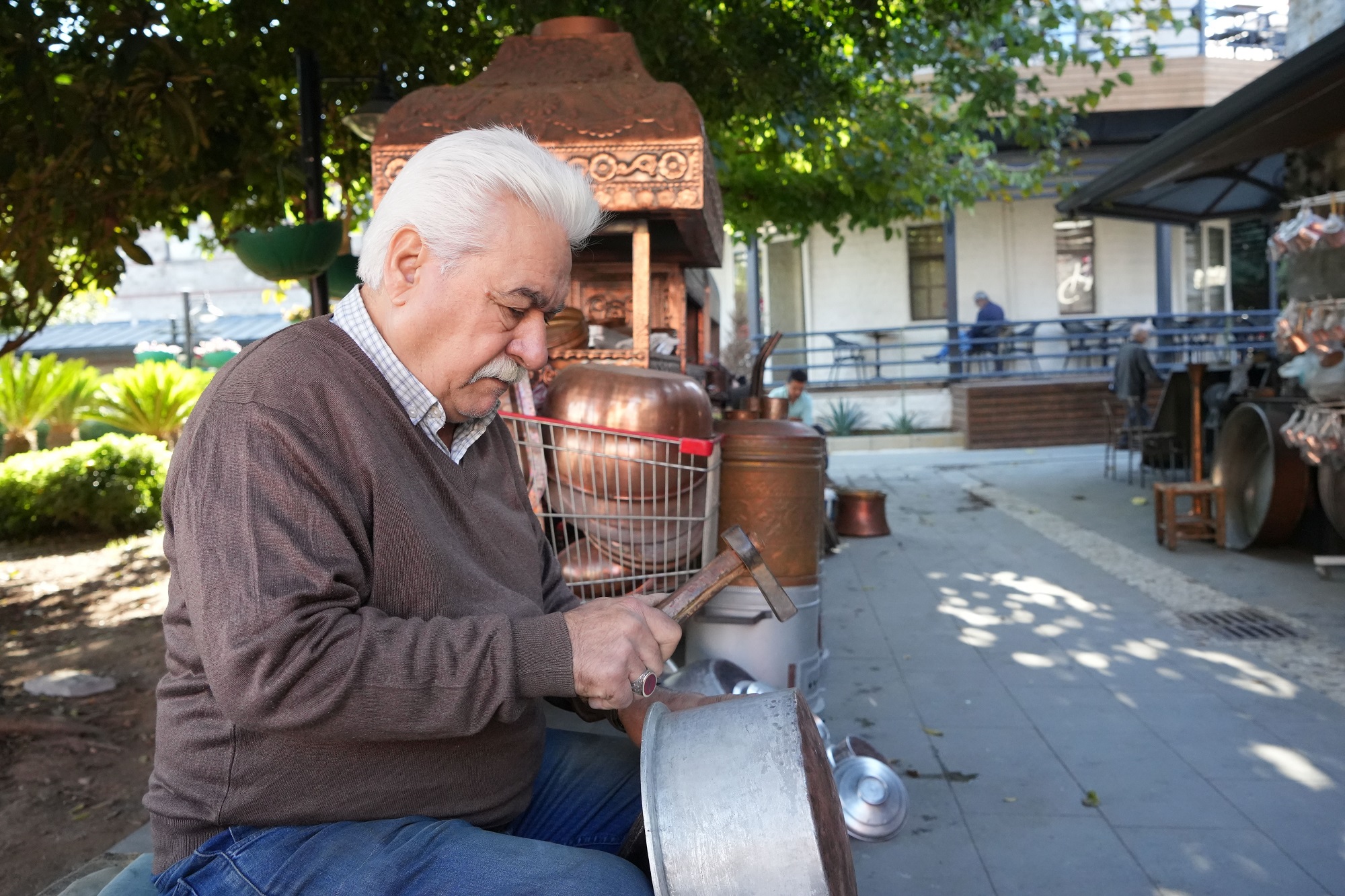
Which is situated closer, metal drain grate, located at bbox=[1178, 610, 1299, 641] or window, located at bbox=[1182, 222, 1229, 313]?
metal drain grate, located at bbox=[1178, 610, 1299, 641]

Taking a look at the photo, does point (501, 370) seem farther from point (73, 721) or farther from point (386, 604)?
point (73, 721)

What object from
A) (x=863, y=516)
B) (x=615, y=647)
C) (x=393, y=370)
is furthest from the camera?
(x=863, y=516)

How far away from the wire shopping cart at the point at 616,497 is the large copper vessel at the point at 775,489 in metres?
0.39

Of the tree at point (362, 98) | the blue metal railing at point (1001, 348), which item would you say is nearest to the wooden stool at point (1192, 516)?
the tree at point (362, 98)

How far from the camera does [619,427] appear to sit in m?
2.91

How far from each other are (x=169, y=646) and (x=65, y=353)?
3397cm

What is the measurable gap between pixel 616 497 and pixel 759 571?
1.09 metres

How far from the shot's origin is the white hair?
1.52 meters

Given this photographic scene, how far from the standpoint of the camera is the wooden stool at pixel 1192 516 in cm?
743

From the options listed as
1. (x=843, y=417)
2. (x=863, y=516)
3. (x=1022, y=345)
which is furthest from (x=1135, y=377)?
(x=863, y=516)

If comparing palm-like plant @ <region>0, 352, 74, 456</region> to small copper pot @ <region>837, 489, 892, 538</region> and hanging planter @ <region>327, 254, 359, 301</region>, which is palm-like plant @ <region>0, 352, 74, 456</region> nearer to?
hanging planter @ <region>327, 254, 359, 301</region>

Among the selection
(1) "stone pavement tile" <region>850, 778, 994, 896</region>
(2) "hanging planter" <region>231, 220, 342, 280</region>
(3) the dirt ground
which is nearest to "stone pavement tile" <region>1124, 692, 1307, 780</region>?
(1) "stone pavement tile" <region>850, 778, 994, 896</region>

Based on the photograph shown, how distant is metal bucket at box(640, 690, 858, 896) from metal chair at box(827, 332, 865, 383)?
15587 mm

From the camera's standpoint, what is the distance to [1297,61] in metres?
5.98
